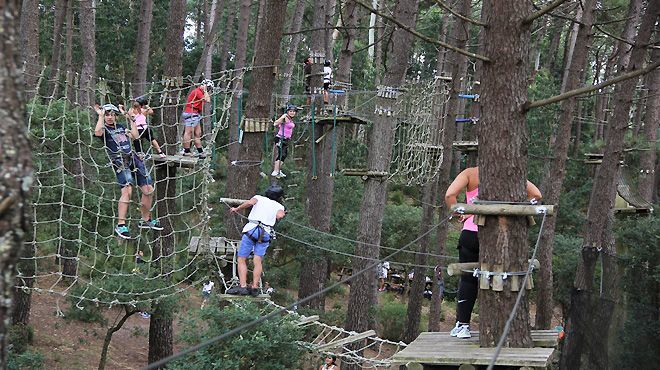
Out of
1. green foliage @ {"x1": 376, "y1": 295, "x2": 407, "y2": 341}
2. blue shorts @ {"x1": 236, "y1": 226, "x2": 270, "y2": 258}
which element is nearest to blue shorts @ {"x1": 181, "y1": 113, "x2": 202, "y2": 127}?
blue shorts @ {"x1": 236, "y1": 226, "x2": 270, "y2": 258}

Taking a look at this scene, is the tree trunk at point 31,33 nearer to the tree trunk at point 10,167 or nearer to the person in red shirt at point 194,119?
the person in red shirt at point 194,119

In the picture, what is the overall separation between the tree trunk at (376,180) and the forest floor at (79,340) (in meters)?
2.29

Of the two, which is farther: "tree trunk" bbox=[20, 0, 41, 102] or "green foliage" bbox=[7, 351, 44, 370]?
"tree trunk" bbox=[20, 0, 41, 102]

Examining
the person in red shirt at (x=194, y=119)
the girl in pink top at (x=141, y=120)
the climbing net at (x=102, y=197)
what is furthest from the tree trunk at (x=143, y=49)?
the girl in pink top at (x=141, y=120)

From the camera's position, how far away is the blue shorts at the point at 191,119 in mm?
9102

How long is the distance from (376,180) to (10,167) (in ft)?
29.5

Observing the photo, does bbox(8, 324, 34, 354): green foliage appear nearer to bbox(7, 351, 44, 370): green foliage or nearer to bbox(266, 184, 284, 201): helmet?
bbox(7, 351, 44, 370): green foliage

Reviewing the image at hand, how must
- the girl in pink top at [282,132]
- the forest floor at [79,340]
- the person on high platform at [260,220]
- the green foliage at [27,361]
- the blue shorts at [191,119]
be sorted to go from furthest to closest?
1. the forest floor at [79,340]
2. the girl in pink top at [282,132]
3. the green foliage at [27,361]
4. the blue shorts at [191,119]
5. the person on high platform at [260,220]

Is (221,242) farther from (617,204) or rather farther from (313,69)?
(617,204)

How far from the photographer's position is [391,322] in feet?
54.3

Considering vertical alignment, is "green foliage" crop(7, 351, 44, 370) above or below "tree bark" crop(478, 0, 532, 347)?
below

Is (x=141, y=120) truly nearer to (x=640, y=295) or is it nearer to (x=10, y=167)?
(x=640, y=295)

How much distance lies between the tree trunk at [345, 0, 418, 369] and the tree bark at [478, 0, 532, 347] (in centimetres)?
604

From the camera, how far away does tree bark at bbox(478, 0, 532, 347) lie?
4.61m
